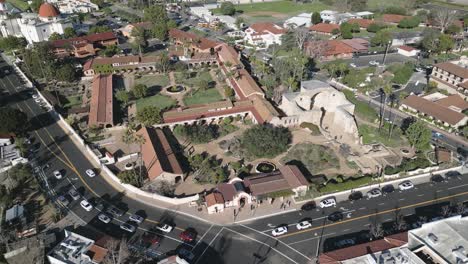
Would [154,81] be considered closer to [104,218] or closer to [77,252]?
[104,218]

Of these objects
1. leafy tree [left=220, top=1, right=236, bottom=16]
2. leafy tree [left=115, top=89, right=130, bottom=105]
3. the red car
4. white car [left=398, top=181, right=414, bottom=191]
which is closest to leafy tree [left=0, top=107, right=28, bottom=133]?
leafy tree [left=115, top=89, right=130, bottom=105]

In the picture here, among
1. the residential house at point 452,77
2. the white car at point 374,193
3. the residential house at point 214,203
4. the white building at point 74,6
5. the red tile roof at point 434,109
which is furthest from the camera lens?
the white building at point 74,6

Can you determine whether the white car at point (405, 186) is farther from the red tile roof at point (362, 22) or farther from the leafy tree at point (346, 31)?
the red tile roof at point (362, 22)

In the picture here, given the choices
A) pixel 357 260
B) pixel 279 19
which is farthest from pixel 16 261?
pixel 279 19

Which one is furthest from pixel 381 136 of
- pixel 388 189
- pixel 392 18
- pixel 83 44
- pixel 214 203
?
pixel 392 18

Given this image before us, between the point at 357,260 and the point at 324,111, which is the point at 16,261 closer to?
the point at 357,260

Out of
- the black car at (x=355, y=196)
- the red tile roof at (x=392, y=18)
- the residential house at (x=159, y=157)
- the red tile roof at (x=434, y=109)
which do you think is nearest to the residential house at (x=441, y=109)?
the red tile roof at (x=434, y=109)

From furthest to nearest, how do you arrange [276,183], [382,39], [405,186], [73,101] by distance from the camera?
[382,39]
[73,101]
[405,186]
[276,183]
